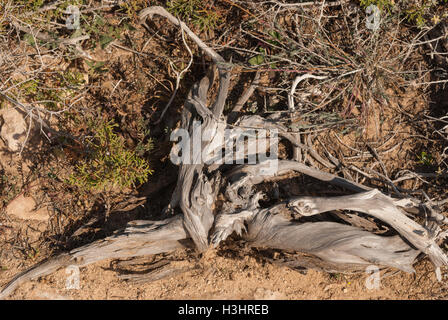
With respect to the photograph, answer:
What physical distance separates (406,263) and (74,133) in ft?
11.8

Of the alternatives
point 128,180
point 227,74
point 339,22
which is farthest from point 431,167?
point 128,180

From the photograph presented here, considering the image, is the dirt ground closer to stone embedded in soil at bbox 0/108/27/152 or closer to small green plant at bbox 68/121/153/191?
small green plant at bbox 68/121/153/191

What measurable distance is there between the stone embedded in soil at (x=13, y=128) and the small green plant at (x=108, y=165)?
0.76 metres

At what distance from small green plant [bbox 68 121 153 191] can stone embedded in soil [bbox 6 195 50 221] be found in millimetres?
511

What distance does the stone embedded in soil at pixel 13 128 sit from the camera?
4238 millimetres

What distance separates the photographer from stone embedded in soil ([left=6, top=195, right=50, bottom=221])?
13.8 ft

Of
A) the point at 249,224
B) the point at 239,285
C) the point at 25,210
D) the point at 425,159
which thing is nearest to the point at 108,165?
the point at 25,210

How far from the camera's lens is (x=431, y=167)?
4.29 metres

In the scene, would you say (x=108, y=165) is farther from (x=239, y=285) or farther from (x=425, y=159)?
(x=425, y=159)

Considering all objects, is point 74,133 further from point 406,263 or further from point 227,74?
point 406,263

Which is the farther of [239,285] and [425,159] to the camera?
[425,159]

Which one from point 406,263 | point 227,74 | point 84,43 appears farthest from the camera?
point 84,43

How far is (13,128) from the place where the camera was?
13.9 feet

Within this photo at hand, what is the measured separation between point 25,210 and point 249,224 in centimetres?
239
